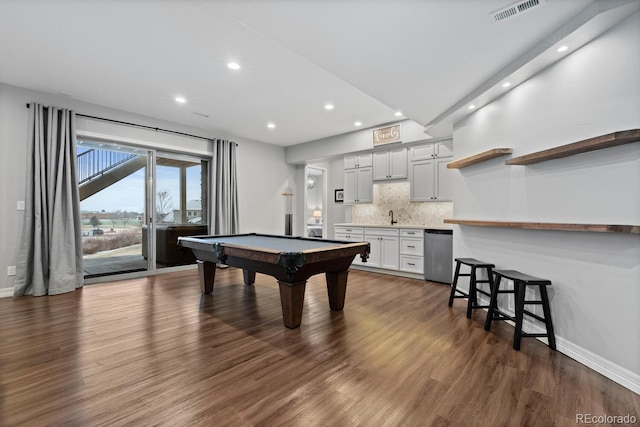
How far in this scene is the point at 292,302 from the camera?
2770 mm

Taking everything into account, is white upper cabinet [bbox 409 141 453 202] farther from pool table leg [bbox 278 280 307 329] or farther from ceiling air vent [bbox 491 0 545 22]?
pool table leg [bbox 278 280 307 329]

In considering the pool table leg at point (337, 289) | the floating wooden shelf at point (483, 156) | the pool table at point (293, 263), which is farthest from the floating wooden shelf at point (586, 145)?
the pool table leg at point (337, 289)

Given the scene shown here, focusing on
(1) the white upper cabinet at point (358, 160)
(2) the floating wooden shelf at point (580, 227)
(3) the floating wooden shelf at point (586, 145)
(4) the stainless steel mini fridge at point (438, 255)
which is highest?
(1) the white upper cabinet at point (358, 160)

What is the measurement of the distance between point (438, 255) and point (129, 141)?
5.61 meters

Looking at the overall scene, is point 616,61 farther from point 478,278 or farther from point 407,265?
point 407,265

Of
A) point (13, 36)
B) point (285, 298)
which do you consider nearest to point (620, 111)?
point (285, 298)

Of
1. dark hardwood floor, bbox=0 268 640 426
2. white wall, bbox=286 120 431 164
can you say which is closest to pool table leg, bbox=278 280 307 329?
dark hardwood floor, bbox=0 268 640 426

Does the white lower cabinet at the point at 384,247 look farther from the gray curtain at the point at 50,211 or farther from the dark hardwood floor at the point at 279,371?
the gray curtain at the point at 50,211

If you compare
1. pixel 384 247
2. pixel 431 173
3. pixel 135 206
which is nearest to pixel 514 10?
pixel 431 173

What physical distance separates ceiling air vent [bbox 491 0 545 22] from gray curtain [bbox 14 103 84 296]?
5432 millimetres

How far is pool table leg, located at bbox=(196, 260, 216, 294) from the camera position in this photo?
3975 mm

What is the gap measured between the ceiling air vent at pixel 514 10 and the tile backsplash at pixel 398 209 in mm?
3577

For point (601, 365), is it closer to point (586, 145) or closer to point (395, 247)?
point (586, 145)

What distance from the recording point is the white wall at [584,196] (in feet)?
6.30
